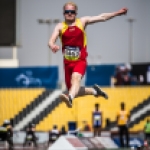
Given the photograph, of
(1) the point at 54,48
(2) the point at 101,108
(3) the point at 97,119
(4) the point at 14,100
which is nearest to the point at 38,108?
(4) the point at 14,100

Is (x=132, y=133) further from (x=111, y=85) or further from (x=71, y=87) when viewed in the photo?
(x=71, y=87)

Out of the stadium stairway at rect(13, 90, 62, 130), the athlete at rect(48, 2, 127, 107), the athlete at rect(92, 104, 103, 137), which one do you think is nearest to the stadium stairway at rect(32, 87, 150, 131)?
the stadium stairway at rect(13, 90, 62, 130)

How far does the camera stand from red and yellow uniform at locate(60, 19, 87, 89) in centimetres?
1078

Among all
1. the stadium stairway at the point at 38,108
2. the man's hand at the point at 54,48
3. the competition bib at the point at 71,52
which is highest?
the man's hand at the point at 54,48

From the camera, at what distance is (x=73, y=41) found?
10844mm

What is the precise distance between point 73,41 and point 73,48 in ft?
0.36

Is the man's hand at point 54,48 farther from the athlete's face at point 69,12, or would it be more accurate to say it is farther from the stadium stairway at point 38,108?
the stadium stairway at point 38,108

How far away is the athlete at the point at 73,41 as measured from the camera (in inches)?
420

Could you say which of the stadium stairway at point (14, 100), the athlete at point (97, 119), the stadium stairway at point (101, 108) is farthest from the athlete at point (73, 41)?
the stadium stairway at point (14, 100)

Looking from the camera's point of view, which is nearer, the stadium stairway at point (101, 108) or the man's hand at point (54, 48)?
the man's hand at point (54, 48)

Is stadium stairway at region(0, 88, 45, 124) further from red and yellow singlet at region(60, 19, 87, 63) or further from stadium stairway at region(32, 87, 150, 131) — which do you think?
red and yellow singlet at region(60, 19, 87, 63)

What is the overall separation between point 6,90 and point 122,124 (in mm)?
7114

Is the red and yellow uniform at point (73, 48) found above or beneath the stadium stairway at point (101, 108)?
above

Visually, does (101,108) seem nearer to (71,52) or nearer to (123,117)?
(123,117)
